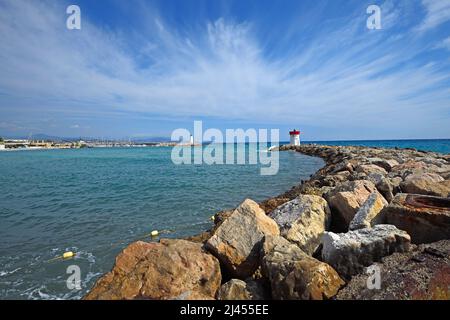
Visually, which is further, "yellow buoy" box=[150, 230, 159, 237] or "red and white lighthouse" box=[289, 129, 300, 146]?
"red and white lighthouse" box=[289, 129, 300, 146]

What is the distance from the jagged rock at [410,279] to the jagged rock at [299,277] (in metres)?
0.21

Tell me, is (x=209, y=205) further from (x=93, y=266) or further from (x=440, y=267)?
(x=440, y=267)

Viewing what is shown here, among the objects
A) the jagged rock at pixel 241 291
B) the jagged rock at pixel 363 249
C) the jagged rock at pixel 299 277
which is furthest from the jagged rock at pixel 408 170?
the jagged rock at pixel 241 291

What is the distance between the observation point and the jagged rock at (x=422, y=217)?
13.5 feet

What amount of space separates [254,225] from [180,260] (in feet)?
5.04

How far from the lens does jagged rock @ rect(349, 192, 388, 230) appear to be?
4754 millimetres

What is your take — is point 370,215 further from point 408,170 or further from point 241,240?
point 408,170

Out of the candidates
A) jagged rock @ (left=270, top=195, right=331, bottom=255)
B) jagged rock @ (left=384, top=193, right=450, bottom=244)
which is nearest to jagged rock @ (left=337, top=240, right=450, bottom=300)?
jagged rock @ (left=384, top=193, right=450, bottom=244)

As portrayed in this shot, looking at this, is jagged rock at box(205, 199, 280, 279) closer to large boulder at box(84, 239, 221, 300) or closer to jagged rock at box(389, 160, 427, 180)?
large boulder at box(84, 239, 221, 300)

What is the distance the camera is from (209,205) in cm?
1304

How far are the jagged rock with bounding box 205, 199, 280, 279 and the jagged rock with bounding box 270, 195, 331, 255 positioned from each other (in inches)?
16.3

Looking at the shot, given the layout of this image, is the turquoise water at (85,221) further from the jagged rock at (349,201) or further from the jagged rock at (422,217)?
the jagged rock at (422,217)

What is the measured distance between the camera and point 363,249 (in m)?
3.80
